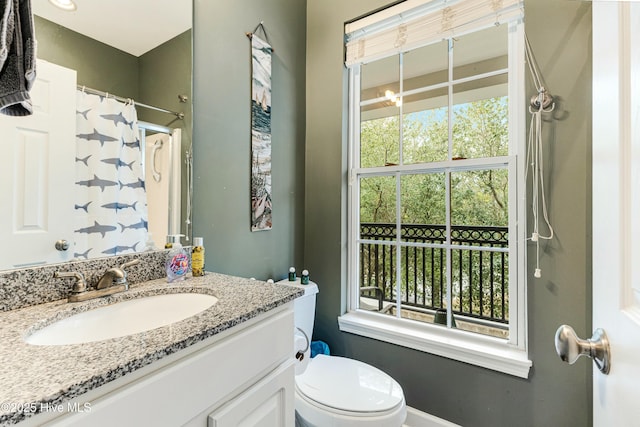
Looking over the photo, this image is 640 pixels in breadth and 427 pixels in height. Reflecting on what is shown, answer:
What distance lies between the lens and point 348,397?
1.13 m

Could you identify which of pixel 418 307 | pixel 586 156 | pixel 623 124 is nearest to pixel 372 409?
pixel 418 307

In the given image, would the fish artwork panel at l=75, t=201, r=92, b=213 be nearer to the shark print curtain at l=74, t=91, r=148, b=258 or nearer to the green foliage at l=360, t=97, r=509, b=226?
the shark print curtain at l=74, t=91, r=148, b=258

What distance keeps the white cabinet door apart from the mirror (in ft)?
2.26

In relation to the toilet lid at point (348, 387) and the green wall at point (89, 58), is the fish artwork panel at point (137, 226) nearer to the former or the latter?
the green wall at point (89, 58)

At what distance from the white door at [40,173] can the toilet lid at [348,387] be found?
104cm

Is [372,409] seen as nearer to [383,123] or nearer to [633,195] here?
[633,195]

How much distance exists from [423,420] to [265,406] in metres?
1.15

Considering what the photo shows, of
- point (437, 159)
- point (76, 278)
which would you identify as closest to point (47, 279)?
point (76, 278)

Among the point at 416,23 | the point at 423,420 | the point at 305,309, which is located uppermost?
the point at 416,23

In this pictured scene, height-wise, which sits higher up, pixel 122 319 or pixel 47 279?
pixel 47 279

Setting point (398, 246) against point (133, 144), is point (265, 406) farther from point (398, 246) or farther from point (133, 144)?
point (398, 246)

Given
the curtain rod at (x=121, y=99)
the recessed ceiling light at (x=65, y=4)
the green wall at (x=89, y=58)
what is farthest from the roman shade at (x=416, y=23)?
the recessed ceiling light at (x=65, y=4)

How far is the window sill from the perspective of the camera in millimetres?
1300

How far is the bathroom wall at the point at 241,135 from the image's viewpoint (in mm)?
1314
